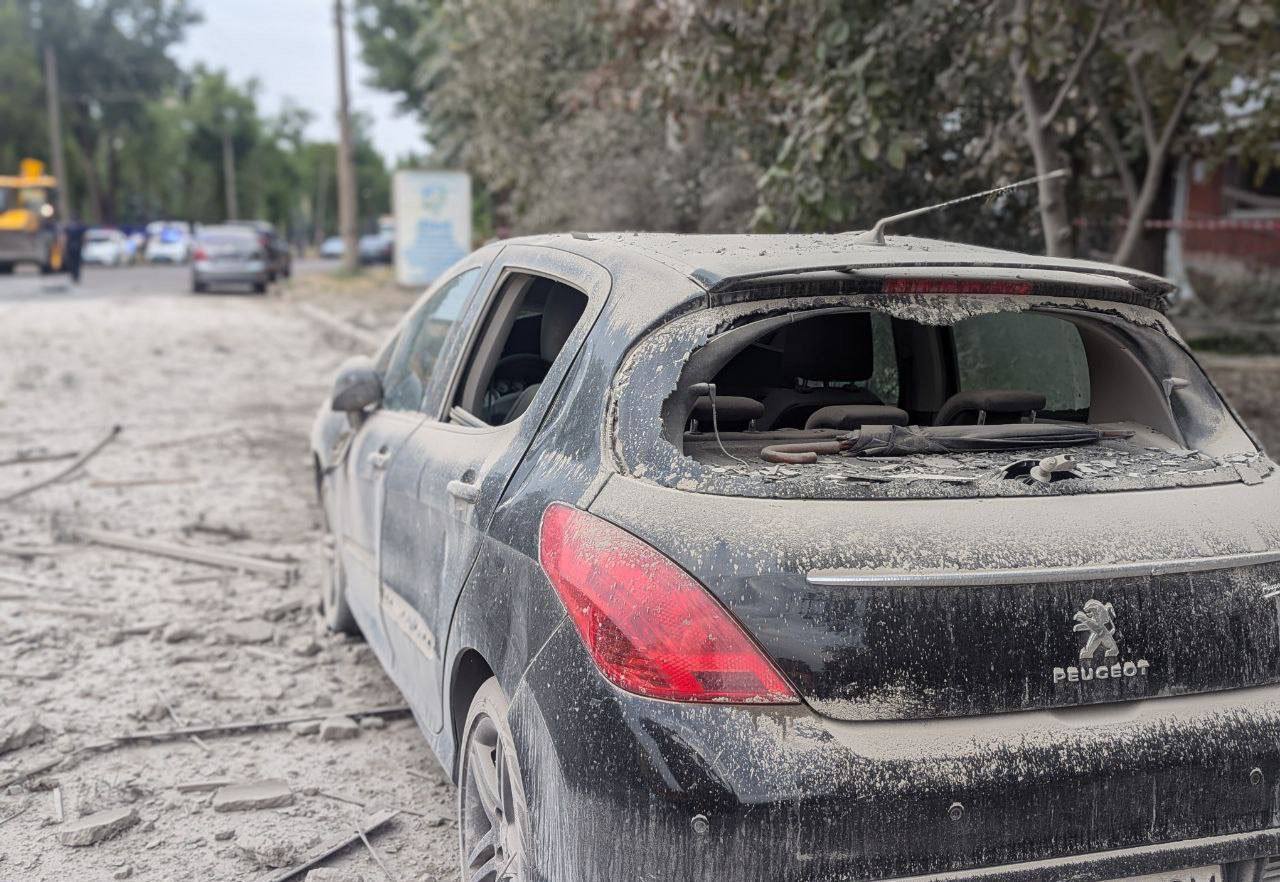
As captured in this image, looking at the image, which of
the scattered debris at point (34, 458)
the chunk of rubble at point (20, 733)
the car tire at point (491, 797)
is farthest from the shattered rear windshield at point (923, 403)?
the scattered debris at point (34, 458)

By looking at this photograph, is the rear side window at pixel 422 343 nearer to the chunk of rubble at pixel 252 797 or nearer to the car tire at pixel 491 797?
the chunk of rubble at pixel 252 797

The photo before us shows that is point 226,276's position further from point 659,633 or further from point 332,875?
point 659,633

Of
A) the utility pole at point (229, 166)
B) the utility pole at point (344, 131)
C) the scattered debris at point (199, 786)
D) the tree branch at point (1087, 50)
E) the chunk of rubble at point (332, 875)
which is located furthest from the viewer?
the utility pole at point (229, 166)

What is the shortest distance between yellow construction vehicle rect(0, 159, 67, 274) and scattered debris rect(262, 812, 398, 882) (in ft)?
130

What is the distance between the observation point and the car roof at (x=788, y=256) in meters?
2.68

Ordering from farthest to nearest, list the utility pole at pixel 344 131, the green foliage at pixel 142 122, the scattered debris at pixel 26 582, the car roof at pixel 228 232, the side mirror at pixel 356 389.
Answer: the green foliage at pixel 142 122 → the utility pole at pixel 344 131 → the car roof at pixel 228 232 → the scattered debris at pixel 26 582 → the side mirror at pixel 356 389

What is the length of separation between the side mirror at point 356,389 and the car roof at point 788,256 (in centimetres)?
136

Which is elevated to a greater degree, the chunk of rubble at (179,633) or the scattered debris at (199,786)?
the scattered debris at (199,786)

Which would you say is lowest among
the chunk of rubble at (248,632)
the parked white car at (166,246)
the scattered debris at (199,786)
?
the parked white car at (166,246)

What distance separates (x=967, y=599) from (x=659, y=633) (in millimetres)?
553

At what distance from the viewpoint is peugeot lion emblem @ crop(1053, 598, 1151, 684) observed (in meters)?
2.30

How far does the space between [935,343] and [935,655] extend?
Answer: 177 centimetres

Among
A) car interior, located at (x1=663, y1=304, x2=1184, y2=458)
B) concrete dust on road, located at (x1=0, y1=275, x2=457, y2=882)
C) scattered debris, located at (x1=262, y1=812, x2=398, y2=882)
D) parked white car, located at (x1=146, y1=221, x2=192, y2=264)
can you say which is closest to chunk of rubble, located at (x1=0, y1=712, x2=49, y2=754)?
concrete dust on road, located at (x1=0, y1=275, x2=457, y2=882)

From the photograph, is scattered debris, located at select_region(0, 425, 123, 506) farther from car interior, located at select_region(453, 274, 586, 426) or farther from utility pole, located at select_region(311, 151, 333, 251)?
utility pole, located at select_region(311, 151, 333, 251)
